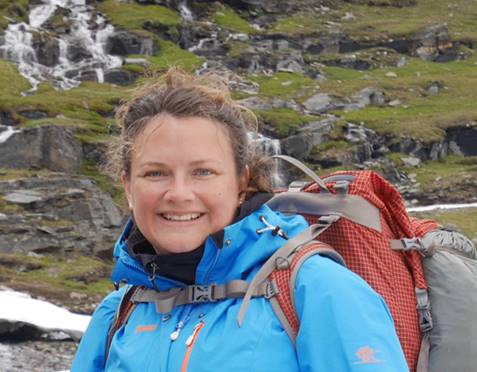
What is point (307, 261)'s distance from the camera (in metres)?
3.83

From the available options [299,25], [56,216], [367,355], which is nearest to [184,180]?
[367,355]

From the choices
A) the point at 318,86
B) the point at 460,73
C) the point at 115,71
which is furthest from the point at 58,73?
the point at 460,73

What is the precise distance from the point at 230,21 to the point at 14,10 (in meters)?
27.6

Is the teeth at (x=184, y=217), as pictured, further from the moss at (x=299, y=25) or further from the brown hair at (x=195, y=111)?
the moss at (x=299, y=25)

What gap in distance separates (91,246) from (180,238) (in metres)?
28.1

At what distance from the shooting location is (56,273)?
27.0 meters

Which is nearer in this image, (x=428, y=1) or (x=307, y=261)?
(x=307, y=261)

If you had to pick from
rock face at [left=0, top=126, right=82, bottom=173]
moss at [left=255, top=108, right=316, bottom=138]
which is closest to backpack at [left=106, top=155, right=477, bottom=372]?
rock face at [left=0, top=126, right=82, bottom=173]

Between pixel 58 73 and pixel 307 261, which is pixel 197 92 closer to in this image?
pixel 307 261

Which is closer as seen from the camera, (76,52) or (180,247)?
(180,247)

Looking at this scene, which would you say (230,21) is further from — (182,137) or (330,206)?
(182,137)

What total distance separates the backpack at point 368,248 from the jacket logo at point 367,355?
59cm

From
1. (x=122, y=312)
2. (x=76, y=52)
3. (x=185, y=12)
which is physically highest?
(x=122, y=312)

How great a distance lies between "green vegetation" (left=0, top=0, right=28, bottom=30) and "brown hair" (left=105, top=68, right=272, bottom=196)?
86.4 m
